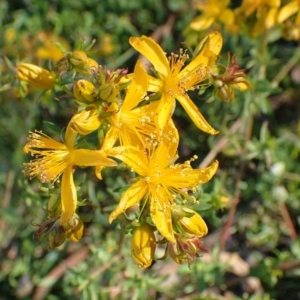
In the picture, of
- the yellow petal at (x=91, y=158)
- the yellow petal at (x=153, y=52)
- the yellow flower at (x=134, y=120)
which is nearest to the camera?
the yellow petal at (x=91, y=158)

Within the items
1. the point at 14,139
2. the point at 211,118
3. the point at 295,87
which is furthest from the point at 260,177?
the point at 14,139

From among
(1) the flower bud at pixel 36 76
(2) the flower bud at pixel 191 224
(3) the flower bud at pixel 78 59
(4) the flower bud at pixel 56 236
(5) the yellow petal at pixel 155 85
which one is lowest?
(4) the flower bud at pixel 56 236

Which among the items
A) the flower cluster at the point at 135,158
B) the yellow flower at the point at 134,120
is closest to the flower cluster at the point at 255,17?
the flower cluster at the point at 135,158

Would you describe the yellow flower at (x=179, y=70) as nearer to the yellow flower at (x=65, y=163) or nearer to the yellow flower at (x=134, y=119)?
the yellow flower at (x=134, y=119)

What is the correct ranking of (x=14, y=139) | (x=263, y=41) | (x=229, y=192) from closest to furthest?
(x=263, y=41) < (x=229, y=192) < (x=14, y=139)

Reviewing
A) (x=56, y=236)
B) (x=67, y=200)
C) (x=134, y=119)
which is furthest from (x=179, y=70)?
(x=56, y=236)

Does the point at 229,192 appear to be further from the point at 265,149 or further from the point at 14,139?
the point at 14,139

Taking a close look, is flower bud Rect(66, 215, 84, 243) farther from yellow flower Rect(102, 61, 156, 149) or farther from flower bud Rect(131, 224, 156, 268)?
yellow flower Rect(102, 61, 156, 149)
